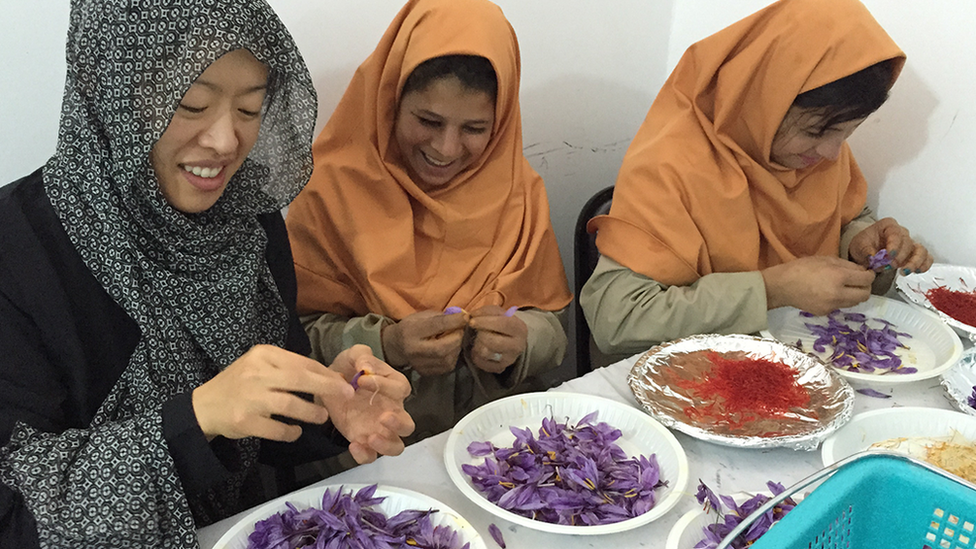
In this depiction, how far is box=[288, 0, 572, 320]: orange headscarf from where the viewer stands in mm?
1356

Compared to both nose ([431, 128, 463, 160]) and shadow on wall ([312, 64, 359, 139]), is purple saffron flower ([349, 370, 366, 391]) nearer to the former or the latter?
nose ([431, 128, 463, 160])

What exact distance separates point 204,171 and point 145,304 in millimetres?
203

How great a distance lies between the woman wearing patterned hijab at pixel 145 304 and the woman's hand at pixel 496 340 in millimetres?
410

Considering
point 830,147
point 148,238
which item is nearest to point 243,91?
point 148,238

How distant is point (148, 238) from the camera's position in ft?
3.16

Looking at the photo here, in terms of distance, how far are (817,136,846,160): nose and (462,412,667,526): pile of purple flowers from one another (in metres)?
0.83

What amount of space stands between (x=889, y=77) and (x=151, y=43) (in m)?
1.36

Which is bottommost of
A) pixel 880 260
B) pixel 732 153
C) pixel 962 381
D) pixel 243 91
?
pixel 962 381

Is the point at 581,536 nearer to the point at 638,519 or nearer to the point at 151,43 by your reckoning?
the point at 638,519

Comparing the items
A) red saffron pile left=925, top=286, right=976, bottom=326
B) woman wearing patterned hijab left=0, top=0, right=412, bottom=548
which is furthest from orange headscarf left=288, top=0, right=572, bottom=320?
red saffron pile left=925, top=286, right=976, bottom=326

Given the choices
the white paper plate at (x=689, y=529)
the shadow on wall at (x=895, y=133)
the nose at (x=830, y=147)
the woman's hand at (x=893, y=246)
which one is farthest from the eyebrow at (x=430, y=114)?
the shadow on wall at (x=895, y=133)

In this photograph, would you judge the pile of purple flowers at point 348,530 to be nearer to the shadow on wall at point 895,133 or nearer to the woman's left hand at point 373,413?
the woman's left hand at point 373,413

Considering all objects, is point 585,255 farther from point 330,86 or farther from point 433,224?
point 330,86

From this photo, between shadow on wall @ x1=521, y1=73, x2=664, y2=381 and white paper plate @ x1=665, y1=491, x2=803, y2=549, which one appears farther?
shadow on wall @ x1=521, y1=73, x2=664, y2=381
